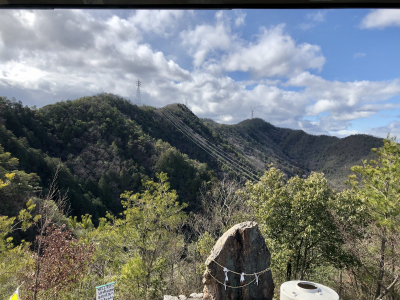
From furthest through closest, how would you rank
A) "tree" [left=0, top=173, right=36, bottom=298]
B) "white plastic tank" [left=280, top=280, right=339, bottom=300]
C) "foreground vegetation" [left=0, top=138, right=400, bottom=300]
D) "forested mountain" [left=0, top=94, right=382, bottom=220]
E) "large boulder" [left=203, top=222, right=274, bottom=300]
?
"forested mountain" [left=0, top=94, right=382, bottom=220] < "foreground vegetation" [left=0, top=138, right=400, bottom=300] < "tree" [left=0, top=173, right=36, bottom=298] < "large boulder" [left=203, top=222, right=274, bottom=300] < "white plastic tank" [left=280, top=280, right=339, bottom=300]

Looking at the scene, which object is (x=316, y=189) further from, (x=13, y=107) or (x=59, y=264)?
(x=13, y=107)

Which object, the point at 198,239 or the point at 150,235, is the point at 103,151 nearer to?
the point at 198,239

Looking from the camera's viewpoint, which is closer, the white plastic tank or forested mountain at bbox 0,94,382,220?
the white plastic tank

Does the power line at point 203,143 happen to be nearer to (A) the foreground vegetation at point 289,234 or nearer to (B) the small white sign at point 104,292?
(A) the foreground vegetation at point 289,234

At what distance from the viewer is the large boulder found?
4.75 meters

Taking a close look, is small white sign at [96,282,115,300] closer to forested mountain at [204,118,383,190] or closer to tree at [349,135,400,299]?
tree at [349,135,400,299]

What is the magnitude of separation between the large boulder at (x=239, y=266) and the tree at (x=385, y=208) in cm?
371

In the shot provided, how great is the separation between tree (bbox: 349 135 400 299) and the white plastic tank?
12.0 ft

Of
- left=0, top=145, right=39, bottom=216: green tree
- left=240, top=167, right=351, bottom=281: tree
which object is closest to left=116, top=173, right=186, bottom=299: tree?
left=240, top=167, right=351, bottom=281: tree

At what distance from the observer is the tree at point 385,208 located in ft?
21.7

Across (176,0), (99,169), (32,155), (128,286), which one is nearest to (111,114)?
(99,169)

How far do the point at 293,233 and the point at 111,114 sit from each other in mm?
42489

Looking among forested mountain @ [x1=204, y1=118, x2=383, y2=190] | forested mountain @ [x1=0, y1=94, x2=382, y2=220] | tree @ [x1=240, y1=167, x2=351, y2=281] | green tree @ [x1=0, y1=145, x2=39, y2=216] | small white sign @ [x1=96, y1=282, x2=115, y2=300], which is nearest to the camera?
small white sign @ [x1=96, y1=282, x2=115, y2=300]

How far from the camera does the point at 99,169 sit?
33.3 m
